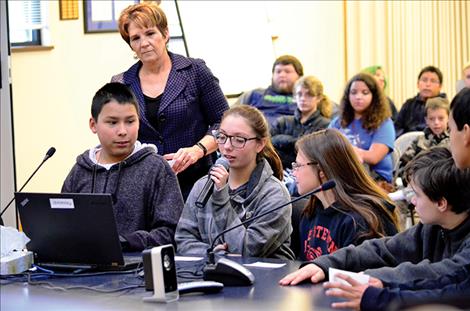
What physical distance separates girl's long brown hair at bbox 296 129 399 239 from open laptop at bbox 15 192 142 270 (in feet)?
2.57

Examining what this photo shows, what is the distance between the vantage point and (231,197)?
9.96 ft

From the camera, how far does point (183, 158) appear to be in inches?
127

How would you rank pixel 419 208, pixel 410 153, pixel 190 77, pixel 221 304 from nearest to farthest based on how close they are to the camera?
pixel 221 304
pixel 419 208
pixel 190 77
pixel 410 153

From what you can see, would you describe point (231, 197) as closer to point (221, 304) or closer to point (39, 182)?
point (221, 304)

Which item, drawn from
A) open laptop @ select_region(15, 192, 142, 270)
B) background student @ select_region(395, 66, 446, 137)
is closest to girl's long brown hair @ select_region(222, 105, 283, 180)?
open laptop @ select_region(15, 192, 142, 270)

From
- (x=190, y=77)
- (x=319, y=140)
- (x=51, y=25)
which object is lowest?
(x=319, y=140)

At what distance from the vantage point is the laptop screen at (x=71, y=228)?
2.38 metres

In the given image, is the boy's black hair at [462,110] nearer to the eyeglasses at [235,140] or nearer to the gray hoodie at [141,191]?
the eyeglasses at [235,140]

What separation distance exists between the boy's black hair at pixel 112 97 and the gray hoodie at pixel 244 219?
401 mm

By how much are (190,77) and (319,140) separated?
72 centimetres

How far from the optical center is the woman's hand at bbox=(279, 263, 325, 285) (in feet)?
7.25

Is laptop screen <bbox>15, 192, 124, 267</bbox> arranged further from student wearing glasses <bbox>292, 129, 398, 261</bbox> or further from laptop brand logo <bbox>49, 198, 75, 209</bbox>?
student wearing glasses <bbox>292, 129, 398, 261</bbox>

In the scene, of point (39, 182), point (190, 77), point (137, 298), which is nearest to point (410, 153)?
point (190, 77)

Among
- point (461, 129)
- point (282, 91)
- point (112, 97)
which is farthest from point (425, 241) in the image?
point (282, 91)
